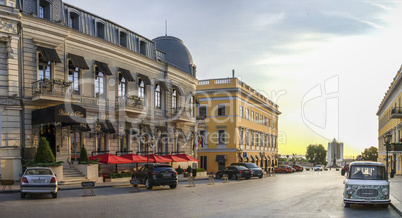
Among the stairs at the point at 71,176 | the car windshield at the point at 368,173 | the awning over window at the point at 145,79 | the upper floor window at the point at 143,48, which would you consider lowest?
the stairs at the point at 71,176

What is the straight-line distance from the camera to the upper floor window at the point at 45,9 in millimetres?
29109

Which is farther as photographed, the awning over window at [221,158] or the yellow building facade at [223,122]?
the yellow building facade at [223,122]

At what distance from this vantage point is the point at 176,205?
17.6m

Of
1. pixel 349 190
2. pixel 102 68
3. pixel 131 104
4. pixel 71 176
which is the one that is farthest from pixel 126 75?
pixel 349 190

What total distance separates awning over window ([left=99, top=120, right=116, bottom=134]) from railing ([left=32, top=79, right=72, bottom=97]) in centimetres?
516

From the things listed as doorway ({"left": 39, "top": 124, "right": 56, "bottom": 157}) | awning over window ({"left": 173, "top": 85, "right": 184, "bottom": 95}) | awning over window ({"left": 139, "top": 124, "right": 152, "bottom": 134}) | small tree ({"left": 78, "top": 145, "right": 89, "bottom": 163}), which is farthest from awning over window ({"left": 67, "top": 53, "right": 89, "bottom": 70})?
awning over window ({"left": 173, "top": 85, "right": 184, "bottom": 95})

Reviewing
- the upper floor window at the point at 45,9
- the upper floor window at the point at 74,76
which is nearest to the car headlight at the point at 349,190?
the upper floor window at the point at 74,76

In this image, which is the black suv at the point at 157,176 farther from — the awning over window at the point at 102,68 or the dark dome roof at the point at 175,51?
the dark dome roof at the point at 175,51

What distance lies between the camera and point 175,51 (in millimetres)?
47562

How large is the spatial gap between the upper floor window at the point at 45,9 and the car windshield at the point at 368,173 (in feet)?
74.7

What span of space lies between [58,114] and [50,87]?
7.26 feet

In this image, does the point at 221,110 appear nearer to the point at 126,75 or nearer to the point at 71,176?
the point at 126,75

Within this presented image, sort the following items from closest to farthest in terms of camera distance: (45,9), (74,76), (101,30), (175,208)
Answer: (175,208) < (45,9) < (74,76) < (101,30)

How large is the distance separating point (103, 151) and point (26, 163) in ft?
29.4
